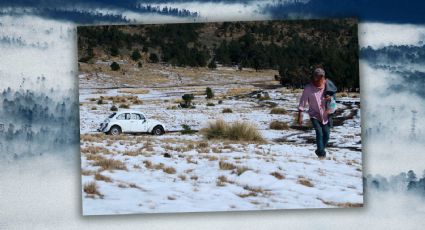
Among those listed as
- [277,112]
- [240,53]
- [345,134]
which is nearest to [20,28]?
[240,53]

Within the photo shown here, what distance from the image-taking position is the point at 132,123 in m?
6.99

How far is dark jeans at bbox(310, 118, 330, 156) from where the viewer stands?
696 centimetres

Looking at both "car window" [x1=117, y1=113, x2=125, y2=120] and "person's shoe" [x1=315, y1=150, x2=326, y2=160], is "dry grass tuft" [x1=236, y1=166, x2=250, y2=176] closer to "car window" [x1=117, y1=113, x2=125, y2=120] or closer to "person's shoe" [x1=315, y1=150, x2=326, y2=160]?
"person's shoe" [x1=315, y1=150, x2=326, y2=160]

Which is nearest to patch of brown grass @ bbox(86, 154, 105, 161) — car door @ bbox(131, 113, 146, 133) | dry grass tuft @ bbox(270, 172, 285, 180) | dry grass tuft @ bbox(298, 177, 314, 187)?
car door @ bbox(131, 113, 146, 133)

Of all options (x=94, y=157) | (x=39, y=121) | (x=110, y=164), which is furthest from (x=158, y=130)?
(x=39, y=121)

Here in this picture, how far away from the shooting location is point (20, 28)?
6.80m

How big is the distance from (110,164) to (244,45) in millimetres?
1778

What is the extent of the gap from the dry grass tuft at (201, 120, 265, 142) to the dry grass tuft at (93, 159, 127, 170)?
2.84 ft

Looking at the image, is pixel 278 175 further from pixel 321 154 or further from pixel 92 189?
pixel 92 189

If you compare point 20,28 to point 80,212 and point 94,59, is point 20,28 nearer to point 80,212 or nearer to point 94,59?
point 94,59

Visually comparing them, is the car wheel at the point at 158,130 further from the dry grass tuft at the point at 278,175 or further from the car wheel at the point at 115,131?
the dry grass tuft at the point at 278,175

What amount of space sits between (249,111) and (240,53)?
24.1 inches

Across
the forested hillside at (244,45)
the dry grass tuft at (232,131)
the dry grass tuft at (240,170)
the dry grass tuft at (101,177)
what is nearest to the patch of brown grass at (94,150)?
the dry grass tuft at (101,177)

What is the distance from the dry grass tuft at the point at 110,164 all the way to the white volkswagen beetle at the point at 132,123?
0.31 metres
